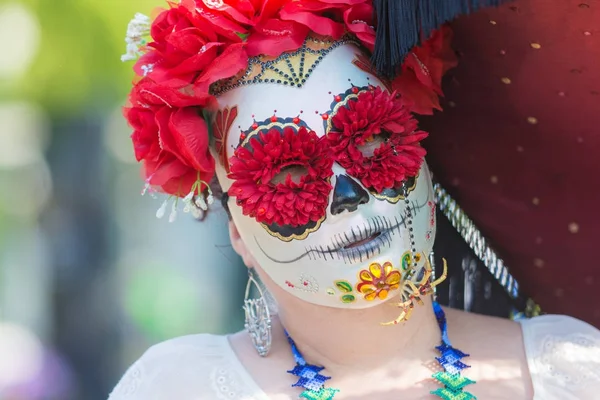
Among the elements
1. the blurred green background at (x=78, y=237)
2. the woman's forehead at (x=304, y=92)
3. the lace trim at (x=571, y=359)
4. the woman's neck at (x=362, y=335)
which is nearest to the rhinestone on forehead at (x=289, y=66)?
the woman's forehead at (x=304, y=92)

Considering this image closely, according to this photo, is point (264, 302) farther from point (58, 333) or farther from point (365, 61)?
point (58, 333)

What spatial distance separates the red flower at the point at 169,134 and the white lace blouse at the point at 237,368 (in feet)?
1.33

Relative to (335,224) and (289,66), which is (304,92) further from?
(335,224)

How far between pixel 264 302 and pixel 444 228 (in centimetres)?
53

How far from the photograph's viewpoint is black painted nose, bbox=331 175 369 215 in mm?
1623

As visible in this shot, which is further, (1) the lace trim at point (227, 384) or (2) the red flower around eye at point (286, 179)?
(1) the lace trim at point (227, 384)

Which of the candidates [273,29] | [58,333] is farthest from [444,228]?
[58,333]

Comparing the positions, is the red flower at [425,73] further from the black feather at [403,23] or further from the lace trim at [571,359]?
the lace trim at [571,359]

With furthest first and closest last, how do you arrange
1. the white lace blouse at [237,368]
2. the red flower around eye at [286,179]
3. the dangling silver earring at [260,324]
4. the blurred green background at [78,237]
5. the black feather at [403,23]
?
the blurred green background at [78,237]
the dangling silver earring at [260,324]
the white lace blouse at [237,368]
the red flower around eye at [286,179]
the black feather at [403,23]

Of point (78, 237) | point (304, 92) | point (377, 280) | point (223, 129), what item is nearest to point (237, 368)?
point (377, 280)

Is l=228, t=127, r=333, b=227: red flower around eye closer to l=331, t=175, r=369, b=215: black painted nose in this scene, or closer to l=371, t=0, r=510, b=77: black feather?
l=331, t=175, r=369, b=215: black painted nose

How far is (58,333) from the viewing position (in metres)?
3.25

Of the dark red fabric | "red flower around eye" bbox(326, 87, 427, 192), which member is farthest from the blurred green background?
"red flower around eye" bbox(326, 87, 427, 192)

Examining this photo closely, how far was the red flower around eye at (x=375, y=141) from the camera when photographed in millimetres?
1627
